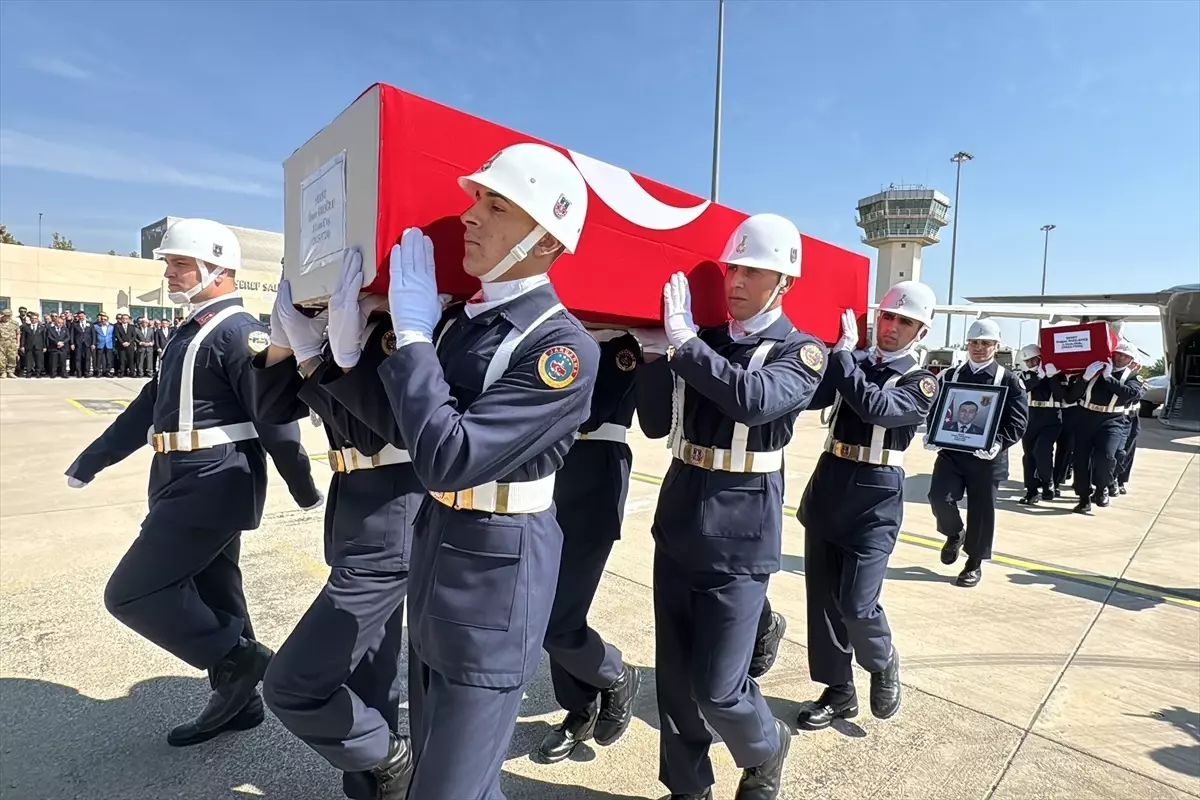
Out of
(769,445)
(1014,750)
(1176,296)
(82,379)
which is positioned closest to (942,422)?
(1014,750)

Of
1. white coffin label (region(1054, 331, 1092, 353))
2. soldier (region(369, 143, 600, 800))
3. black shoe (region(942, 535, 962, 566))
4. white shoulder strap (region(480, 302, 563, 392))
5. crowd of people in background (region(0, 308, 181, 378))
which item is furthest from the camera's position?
crowd of people in background (region(0, 308, 181, 378))

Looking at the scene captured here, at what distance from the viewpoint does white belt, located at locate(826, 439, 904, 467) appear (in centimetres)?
337

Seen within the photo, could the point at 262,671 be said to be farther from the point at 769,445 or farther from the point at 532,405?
the point at 769,445

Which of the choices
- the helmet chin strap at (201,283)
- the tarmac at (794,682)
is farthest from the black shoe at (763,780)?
the helmet chin strap at (201,283)

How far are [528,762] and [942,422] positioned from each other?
4.40m

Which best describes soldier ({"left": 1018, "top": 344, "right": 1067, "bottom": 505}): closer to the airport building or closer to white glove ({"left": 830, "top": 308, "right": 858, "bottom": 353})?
white glove ({"left": 830, "top": 308, "right": 858, "bottom": 353})

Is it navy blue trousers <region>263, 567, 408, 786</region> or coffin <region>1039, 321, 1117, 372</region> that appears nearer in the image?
navy blue trousers <region>263, 567, 408, 786</region>

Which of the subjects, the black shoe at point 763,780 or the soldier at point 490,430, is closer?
the soldier at point 490,430

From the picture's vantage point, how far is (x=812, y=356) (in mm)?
2551

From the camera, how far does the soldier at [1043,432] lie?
8.88 m

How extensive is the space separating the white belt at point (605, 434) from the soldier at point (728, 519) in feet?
1.15

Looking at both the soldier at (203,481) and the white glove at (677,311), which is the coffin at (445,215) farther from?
the soldier at (203,481)

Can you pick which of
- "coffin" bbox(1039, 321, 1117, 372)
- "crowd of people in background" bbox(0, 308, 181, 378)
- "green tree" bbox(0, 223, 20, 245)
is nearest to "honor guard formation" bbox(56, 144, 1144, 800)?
"coffin" bbox(1039, 321, 1117, 372)

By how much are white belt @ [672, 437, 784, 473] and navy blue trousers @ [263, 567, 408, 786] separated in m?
1.15
